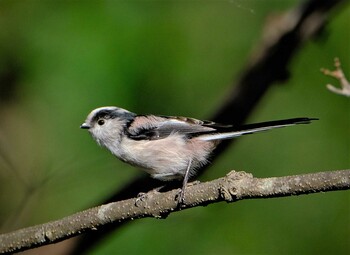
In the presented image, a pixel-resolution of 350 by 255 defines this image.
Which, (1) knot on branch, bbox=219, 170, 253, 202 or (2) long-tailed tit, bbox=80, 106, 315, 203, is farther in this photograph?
(2) long-tailed tit, bbox=80, 106, 315, 203

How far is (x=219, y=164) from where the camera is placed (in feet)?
14.5

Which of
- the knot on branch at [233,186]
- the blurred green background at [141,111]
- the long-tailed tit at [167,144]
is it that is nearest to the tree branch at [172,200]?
the knot on branch at [233,186]

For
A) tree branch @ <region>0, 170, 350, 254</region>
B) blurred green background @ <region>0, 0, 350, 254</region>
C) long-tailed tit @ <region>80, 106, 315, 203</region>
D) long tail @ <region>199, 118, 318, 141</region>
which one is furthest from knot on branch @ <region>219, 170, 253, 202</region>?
blurred green background @ <region>0, 0, 350, 254</region>

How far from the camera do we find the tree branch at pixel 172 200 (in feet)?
7.75

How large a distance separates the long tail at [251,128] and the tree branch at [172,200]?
14.9 inches

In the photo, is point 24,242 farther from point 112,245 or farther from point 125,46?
point 125,46

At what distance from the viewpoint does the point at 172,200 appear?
283 centimetres

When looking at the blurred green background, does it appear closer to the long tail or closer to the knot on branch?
the long tail

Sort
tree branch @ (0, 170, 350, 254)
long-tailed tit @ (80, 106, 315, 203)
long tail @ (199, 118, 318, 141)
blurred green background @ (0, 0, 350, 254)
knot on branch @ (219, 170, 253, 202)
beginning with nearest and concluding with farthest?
tree branch @ (0, 170, 350, 254) → knot on branch @ (219, 170, 253, 202) → long tail @ (199, 118, 318, 141) → long-tailed tit @ (80, 106, 315, 203) → blurred green background @ (0, 0, 350, 254)

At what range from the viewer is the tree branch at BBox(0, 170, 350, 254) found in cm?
236

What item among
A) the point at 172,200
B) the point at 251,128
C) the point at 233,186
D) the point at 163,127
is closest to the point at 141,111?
the point at 163,127

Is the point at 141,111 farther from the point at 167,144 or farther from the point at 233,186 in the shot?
the point at 233,186

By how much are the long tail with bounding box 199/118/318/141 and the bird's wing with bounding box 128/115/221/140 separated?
5cm

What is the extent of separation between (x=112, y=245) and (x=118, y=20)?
52.7 inches
